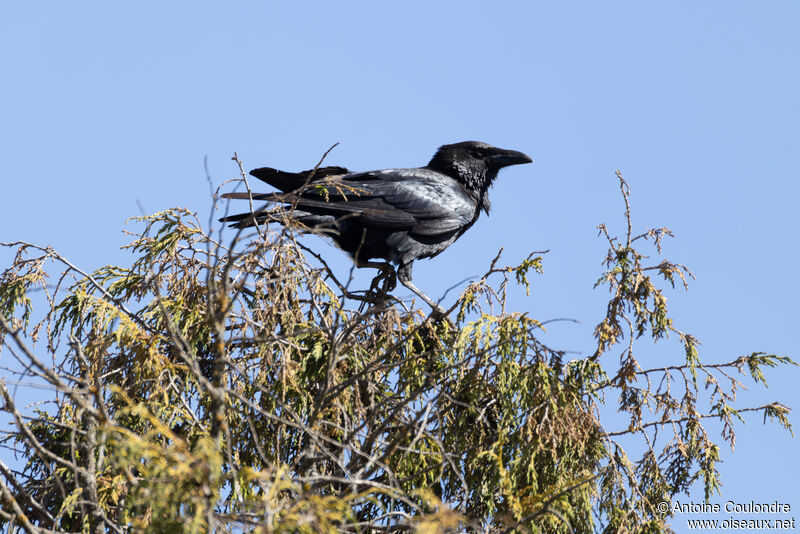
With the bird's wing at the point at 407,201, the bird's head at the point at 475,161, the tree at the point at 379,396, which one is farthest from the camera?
the bird's head at the point at 475,161

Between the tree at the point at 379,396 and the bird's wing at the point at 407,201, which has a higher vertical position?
the bird's wing at the point at 407,201

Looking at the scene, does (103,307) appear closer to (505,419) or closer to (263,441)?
(263,441)

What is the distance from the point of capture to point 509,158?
8.27 metres

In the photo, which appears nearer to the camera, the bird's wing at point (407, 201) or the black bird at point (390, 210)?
the black bird at point (390, 210)

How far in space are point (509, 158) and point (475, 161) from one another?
1.03ft

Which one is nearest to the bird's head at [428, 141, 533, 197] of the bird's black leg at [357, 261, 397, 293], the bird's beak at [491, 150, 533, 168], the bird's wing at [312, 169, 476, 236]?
the bird's beak at [491, 150, 533, 168]

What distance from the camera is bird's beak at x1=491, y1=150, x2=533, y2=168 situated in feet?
27.1

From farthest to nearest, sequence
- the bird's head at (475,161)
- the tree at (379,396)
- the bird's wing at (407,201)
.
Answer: the bird's head at (475,161)
the bird's wing at (407,201)
the tree at (379,396)

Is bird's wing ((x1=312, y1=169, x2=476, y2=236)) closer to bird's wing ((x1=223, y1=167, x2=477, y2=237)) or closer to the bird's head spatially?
bird's wing ((x1=223, y1=167, x2=477, y2=237))

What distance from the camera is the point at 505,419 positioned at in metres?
4.63

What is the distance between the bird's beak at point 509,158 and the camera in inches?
326

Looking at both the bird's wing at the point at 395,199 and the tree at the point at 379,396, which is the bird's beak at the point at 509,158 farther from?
the tree at the point at 379,396

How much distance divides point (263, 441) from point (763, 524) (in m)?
2.90

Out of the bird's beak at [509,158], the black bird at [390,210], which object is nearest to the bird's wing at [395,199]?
the black bird at [390,210]
